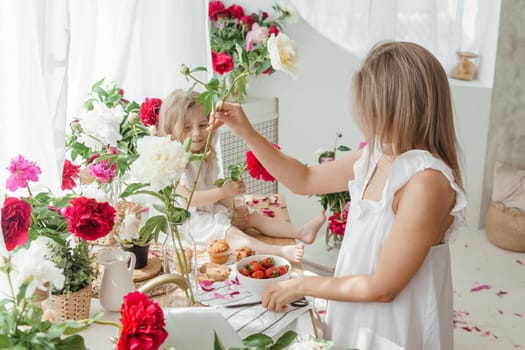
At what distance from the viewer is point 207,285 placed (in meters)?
1.59

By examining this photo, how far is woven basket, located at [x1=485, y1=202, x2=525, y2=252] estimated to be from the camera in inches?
131

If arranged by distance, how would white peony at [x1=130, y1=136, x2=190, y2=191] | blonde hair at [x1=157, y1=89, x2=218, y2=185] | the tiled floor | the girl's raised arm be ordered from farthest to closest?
the tiled floor, blonde hair at [x1=157, y1=89, x2=218, y2=185], the girl's raised arm, white peony at [x1=130, y1=136, x2=190, y2=191]

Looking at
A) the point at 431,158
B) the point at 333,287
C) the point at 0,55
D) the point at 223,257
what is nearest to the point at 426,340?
the point at 333,287

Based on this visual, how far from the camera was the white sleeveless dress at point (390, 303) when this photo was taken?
56.1 inches

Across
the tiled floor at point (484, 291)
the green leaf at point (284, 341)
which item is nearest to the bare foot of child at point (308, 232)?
the tiled floor at point (484, 291)

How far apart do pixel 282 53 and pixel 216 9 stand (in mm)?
2077

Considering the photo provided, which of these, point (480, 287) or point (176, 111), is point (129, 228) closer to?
point (176, 111)

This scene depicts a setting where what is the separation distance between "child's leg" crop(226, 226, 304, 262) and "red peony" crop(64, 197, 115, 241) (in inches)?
26.9

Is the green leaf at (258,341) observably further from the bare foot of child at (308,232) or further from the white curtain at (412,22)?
the white curtain at (412,22)

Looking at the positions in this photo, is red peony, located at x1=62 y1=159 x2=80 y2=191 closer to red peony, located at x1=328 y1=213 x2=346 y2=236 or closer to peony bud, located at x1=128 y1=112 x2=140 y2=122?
peony bud, located at x1=128 y1=112 x2=140 y2=122

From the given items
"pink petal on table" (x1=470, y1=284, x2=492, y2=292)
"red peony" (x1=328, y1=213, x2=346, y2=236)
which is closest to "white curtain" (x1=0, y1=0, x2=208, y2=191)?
"red peony" (x1=328, y1=213, x2=346, y2=236)

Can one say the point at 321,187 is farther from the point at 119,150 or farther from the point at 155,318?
the point at 155,318

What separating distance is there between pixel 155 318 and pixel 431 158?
2.24ft

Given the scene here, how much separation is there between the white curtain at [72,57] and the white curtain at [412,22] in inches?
40.9
